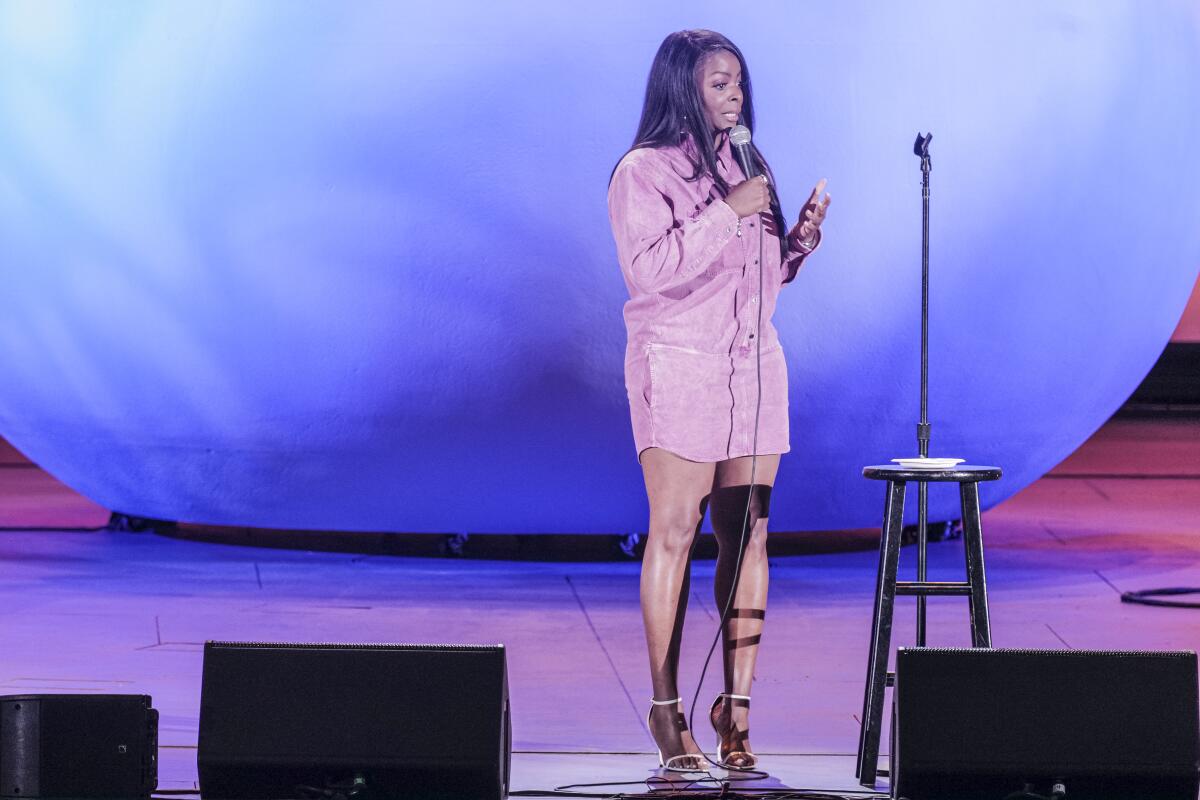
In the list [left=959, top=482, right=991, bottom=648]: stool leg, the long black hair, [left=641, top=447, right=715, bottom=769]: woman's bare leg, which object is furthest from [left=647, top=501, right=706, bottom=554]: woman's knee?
the long black hair

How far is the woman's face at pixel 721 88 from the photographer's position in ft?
15.8

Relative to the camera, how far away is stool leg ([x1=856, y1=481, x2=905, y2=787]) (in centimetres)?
466

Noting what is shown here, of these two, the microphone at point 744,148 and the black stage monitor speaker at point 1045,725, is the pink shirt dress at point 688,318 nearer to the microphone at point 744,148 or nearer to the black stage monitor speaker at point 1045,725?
the microphone at point 744,148

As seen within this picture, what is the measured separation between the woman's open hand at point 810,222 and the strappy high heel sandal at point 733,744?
3.98 feet

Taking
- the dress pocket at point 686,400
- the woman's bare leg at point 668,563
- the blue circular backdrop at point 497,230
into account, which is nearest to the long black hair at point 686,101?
the dress pocket at point 686,400

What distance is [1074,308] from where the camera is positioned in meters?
8.61

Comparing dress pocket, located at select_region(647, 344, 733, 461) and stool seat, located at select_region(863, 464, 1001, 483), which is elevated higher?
dress pocket, located at select_region(647, 344, 733, 461)

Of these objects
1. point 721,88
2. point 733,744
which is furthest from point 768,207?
point 733,744

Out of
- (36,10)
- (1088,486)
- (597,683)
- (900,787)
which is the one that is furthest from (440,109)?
(1088,486)

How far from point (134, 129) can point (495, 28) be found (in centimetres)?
167

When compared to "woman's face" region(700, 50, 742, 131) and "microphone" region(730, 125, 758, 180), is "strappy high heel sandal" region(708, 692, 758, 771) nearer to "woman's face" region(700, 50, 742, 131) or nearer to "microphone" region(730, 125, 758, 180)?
"microphone" region(730, 125, 758, 180)

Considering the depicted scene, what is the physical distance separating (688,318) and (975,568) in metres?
0.97

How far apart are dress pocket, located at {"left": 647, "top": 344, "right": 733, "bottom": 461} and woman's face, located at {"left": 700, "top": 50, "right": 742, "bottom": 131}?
24.2 inches

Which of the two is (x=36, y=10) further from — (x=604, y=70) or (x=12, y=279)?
(x=604, y=70)
